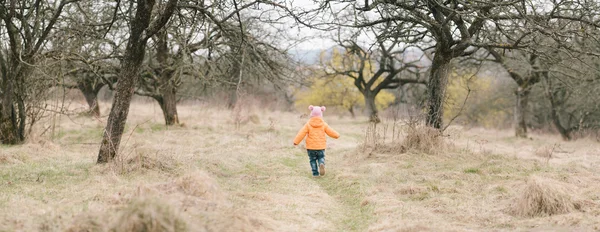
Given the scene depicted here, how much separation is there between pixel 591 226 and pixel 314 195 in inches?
142

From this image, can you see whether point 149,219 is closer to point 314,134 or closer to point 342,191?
point 342,191

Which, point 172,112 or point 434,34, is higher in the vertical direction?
point 434,34

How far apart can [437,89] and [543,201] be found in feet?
22.3

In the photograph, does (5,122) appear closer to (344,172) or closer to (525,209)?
(344,172)

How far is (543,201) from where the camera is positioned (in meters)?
6.07

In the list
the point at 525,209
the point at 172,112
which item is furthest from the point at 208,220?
the point at 172,112

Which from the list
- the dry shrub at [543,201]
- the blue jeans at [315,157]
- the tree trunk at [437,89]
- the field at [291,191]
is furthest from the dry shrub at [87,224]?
the tree trunk at [437,89]

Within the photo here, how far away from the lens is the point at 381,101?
126ft

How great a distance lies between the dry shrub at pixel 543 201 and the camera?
238 inches

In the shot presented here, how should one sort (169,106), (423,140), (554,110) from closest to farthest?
1. (423,140)
2. (169,106)
3. (554,110)

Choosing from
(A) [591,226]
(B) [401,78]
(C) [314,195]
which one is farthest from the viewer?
(B) [401,78]

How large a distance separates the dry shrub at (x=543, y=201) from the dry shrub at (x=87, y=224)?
4.61m

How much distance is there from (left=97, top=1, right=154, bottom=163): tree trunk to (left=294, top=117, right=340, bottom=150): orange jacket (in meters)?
3.02

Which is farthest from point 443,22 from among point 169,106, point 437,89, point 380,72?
point 380,72
